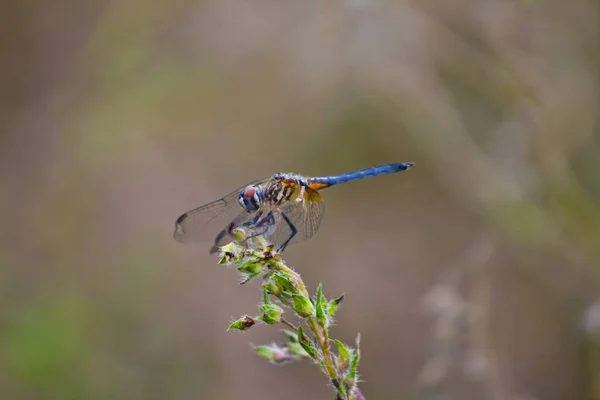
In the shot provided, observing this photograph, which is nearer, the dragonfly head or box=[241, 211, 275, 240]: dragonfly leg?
box=[241, 211, 275, 240]: dragonfly leg

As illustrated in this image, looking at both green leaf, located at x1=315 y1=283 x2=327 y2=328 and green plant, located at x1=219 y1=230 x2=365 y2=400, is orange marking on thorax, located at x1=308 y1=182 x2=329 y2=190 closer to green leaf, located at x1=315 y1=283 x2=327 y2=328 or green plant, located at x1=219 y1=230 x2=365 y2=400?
green plant, located at x1=219 y1=230 x2=365 y2=400

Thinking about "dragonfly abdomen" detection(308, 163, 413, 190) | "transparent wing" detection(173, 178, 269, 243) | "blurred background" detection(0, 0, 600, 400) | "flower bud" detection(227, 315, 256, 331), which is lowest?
"flower bud" detection(227, 315, 256, 331)

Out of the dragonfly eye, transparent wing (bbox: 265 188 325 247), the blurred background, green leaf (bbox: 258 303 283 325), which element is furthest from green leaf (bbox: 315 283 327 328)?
the blurred background

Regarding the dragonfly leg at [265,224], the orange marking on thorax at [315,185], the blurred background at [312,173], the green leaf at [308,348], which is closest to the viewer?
the green leaf at [308,348]

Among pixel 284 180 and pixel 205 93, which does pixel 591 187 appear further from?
pixel 205 93

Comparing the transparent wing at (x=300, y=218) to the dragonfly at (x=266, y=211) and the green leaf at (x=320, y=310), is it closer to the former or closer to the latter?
the dragonfly at (x=266, y=211)

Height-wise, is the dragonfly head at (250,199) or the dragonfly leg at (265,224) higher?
the dragonfly head at (250,199)

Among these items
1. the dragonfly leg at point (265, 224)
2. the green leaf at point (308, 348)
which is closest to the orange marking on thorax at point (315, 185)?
the dragonfly leg at point (265, 224)
